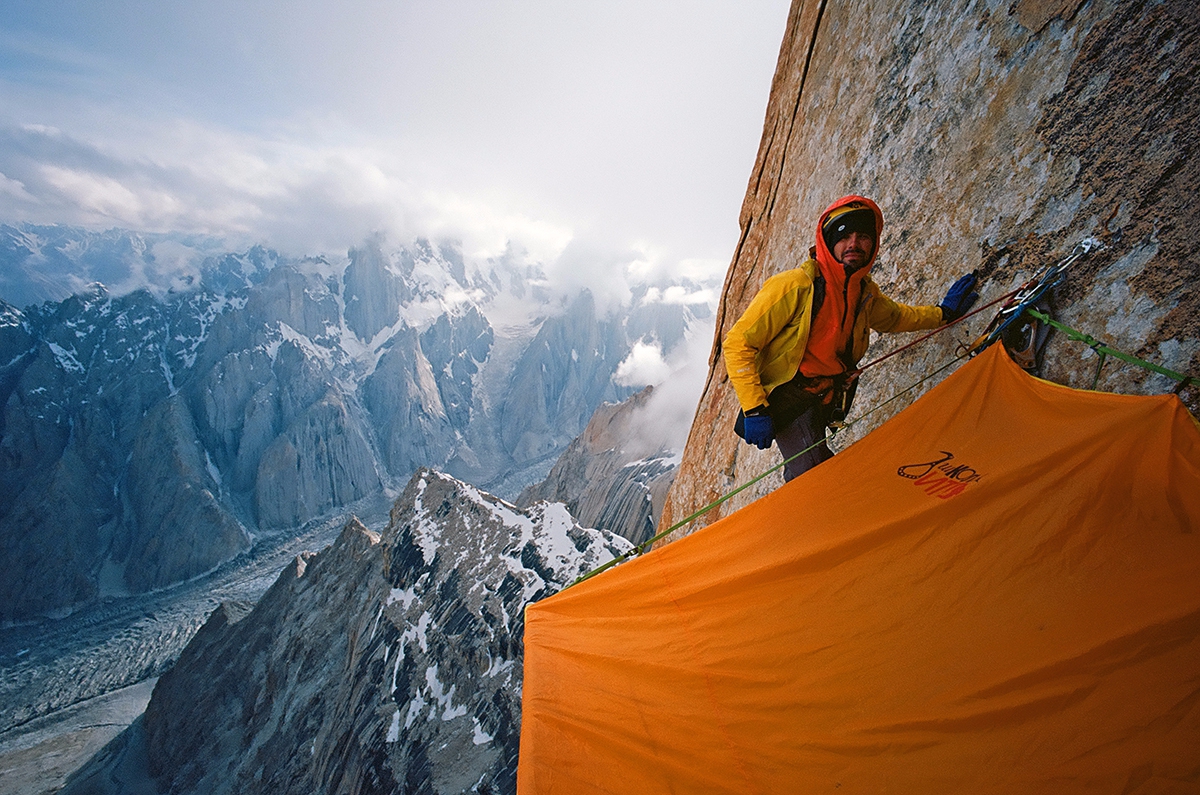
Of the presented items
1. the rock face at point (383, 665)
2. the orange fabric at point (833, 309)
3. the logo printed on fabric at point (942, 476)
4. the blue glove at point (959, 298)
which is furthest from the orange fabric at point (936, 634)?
the rock face at point (383, 665)

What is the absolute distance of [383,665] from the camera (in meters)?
30.0

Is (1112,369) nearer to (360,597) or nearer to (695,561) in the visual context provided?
(695,561)

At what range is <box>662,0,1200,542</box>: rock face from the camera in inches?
117

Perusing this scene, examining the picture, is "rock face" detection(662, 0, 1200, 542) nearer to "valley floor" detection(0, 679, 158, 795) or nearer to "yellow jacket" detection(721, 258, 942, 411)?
"yellow jacket" detection(721, 258, 942, 411)

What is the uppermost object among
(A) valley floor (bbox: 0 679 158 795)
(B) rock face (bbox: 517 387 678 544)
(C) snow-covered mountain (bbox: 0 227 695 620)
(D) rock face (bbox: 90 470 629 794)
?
(C) snow-covered mountain (bbox: 0 227 695 620)

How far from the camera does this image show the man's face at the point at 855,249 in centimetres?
365

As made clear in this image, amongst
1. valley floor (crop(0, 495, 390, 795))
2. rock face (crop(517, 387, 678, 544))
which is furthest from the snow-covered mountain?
rock face (crop(517, 387, 678, 544))

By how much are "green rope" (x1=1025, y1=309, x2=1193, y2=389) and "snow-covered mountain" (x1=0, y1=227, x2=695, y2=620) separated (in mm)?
128130

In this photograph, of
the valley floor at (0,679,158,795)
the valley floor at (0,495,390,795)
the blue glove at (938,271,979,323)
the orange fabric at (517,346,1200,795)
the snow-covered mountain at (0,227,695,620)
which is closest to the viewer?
the orange fabric at (517,346,1200,795)

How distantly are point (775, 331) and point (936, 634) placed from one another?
2377 mm

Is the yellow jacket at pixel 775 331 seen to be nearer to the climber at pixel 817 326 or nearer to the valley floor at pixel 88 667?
the climber at pixel 817 326

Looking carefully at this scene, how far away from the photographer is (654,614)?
11.2 ft

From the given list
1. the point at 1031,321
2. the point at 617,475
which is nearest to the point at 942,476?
the point at 1031,321

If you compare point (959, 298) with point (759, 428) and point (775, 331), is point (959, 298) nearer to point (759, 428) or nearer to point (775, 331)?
point (775, 331)
